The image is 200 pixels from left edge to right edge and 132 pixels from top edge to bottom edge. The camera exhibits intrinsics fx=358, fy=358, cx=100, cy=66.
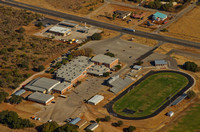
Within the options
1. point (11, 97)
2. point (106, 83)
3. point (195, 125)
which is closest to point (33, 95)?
point (11, 97)

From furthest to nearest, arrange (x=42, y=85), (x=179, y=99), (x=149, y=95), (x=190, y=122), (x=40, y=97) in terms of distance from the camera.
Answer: (x=42, y=85) → (x=149, y=95) → (x=40, y=97) → (x=179, y=99) → (x=190, y=122)

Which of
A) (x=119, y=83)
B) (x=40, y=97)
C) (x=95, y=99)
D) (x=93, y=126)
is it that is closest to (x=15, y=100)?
(x=40, y=97)

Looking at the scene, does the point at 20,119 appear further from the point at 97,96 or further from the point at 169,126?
the point at 169,126

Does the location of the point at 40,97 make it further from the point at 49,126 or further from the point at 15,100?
the point at 49,126

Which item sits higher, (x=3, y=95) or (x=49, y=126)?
(x=49, y=126)

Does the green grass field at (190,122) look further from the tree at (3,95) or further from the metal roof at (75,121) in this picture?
the tree at (3,95)

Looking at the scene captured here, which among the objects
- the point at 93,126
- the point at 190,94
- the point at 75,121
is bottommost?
the point at 75,121

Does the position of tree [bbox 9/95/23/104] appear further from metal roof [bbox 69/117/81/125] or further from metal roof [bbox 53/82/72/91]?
metal roof [bbox 69/117/81/125]

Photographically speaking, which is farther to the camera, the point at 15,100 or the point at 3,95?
the point at 3,95
